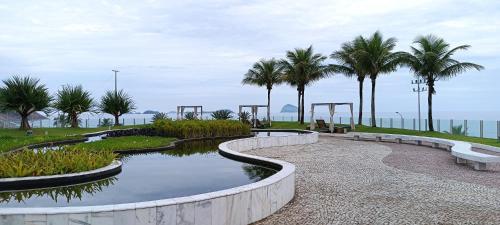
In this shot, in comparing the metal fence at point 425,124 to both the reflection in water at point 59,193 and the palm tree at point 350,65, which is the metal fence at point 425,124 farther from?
the reflection in water at point 59,193

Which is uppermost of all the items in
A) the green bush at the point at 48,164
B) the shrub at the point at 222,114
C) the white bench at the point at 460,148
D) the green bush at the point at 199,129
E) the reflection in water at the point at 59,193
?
the shrub at the point at 222,114

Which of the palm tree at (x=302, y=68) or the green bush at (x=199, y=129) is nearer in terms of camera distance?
the green bush at (x=199, y=129)

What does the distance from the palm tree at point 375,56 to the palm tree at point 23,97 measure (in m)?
20.6

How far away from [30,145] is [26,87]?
34.7ft

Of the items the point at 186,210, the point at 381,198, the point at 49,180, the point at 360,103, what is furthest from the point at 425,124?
the point at 186,210

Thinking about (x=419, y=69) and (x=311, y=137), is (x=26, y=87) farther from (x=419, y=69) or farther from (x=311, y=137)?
(x=419, y=69)

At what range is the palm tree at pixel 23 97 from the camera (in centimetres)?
2439

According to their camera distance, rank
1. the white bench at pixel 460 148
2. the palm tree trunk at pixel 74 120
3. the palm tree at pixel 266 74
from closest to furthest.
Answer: the white bench at pixel 460 148 < the palm tree trunk at pixel 74 120 < the palm tree at pixel 266 74

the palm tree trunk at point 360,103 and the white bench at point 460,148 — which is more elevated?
the palm tree trunk at point 360,103

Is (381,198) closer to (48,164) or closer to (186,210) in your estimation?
(186,210)

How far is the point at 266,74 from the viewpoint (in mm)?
37281

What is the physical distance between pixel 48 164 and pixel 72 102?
69.7 feet

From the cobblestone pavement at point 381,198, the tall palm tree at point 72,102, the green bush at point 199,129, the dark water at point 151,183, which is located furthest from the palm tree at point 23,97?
the cobblestone pavement at point 381,198

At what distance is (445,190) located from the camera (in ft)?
28.5
